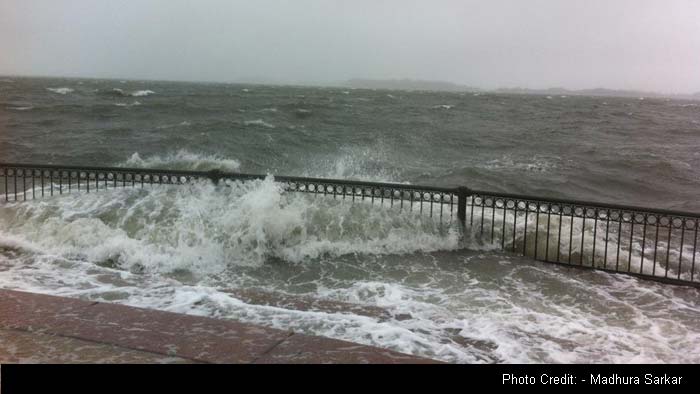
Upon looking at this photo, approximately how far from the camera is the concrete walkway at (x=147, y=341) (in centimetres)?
361

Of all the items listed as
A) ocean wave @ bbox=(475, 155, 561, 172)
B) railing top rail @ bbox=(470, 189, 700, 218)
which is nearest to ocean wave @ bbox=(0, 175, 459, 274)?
railing top rail @ bbox=(470, 189, 700, 218)

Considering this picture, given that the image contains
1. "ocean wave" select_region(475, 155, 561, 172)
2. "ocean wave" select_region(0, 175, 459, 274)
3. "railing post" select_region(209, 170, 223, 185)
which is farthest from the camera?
"ocean wave" select_region(475, 155, 561, 172)

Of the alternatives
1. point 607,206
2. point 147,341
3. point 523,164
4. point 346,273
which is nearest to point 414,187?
point 346,273

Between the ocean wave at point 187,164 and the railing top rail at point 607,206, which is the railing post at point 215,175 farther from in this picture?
the ocean wave at point 187,164

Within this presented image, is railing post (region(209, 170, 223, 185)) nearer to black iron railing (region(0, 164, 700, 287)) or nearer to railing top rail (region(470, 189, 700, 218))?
black iron railing (region(0, 164, 700, 287))

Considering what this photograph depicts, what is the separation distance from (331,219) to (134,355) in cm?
601

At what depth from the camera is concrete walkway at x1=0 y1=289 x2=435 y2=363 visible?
11.9 ft

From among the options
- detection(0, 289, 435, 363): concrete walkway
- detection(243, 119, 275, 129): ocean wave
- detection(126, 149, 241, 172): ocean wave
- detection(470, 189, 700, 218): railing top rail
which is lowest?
detection(0, 289, 435, 363): concrete walkway

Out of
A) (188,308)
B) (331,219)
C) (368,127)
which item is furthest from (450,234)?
(368,127)

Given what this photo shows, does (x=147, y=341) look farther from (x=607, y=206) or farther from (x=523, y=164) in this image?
(x=523, y=164)

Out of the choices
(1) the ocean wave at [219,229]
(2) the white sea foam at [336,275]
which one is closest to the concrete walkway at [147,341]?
(2) the white sea foam at [336,275]

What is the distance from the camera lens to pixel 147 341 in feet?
12.7

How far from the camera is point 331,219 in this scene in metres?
9.50
